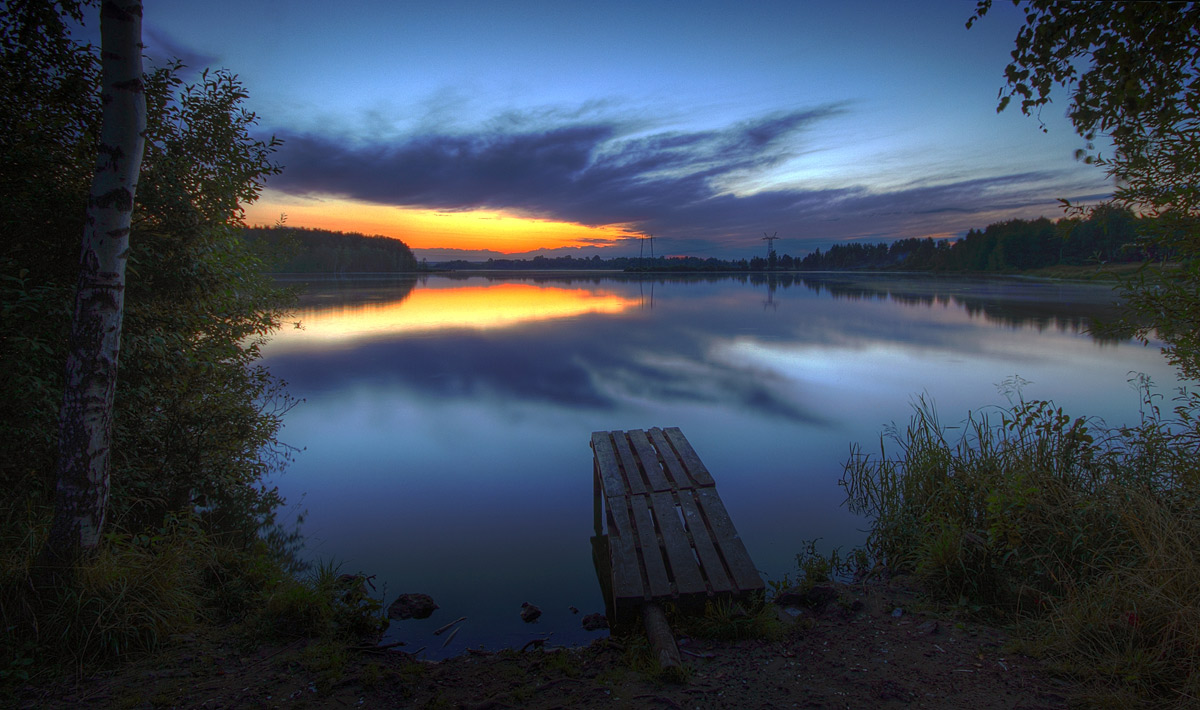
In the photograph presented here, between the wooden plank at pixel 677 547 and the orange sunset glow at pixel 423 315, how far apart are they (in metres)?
16.5

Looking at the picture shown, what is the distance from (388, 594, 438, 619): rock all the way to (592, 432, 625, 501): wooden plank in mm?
2022

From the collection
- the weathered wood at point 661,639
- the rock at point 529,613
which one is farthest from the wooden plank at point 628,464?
the weathered wood at point 661,639

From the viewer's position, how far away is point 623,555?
4887mm

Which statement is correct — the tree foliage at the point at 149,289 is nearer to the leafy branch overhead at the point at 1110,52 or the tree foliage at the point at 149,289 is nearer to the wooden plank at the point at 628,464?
the wooden plank at the point at 628,464

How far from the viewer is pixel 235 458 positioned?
685cm

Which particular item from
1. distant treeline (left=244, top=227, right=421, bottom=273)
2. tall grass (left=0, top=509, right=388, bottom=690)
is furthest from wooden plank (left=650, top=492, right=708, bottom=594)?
distant treeline (left=244, top=227, right=421, bottom=273)

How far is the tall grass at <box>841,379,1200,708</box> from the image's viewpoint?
321 centimetres

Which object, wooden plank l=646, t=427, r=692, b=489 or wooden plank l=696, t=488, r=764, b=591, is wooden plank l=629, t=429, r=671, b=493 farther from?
wooden plank l=696, t=488, r=764, b=591

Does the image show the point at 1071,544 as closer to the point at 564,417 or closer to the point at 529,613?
the point at 529,613

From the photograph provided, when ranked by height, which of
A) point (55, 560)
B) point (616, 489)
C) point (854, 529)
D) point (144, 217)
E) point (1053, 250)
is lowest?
point (854, 529)

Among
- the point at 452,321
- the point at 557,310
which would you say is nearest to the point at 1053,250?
the point at 557,310

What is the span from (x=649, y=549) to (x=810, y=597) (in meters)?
1.36

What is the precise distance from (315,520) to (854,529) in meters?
6.11

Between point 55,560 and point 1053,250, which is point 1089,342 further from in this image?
point 1053,250
